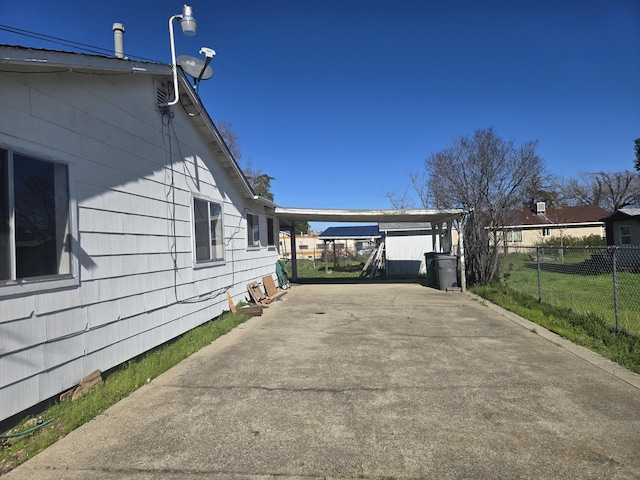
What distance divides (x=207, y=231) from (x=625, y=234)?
23.0 m

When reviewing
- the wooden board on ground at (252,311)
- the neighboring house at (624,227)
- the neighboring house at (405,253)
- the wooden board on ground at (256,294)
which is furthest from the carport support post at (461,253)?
the neighboring house at (624,227)

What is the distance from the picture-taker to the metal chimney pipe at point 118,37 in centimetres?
632

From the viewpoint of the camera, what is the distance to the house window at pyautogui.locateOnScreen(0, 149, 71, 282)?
3.53m

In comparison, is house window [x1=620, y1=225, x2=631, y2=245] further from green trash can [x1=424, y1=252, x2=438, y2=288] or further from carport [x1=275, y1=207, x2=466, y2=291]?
green trash can [x1=424, y1=252, x2=438, y2=288]

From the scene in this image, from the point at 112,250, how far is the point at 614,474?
535 cm

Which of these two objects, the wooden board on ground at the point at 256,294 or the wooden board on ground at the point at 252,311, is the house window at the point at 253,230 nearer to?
the wooden board on ground at the point at 256,294

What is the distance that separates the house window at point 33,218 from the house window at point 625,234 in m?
25.5

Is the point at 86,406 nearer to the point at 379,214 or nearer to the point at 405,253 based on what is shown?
the point at 379,214

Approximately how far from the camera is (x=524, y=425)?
3.50m

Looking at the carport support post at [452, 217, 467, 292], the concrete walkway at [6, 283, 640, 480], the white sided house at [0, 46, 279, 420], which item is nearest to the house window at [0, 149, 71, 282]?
the white sided house at [0, 46, 279, 420]

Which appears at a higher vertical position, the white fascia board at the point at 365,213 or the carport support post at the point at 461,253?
the white fascia board at the point at 365,213

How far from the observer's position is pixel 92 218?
4.67 meters

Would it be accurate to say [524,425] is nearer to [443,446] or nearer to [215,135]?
[443,446]

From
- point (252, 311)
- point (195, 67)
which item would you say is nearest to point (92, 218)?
point (195, 67)
